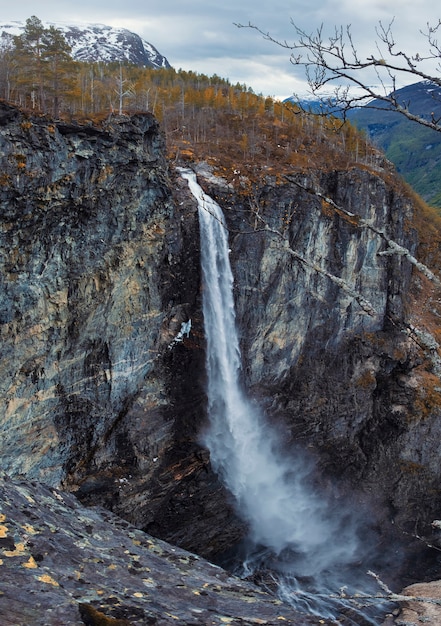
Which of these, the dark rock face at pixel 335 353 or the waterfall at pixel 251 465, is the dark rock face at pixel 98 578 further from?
the dark rock face at pixel 335 353

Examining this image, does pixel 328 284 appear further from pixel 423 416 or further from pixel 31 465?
pixel 31 465

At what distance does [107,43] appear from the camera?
141000 mm

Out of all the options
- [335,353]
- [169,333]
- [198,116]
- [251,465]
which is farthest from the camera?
[198,116]

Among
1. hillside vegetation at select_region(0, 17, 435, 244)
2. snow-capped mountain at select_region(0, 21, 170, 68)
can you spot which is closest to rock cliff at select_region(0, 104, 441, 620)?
hillside vegetation at select_region(0, 17, 435, 244)

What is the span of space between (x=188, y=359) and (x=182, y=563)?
1765cm

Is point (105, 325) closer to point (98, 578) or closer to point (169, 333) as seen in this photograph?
point (169, 333)

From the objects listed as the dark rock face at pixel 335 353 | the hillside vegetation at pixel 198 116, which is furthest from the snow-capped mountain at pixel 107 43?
the dark rock face at pixel 335 353

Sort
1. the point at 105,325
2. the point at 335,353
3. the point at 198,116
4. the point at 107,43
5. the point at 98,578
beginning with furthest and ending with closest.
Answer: the point at 107,43
the point at 198,116
the point at 335,353
the point at 105,325
the point at 98,578

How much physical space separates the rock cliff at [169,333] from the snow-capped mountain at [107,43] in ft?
375

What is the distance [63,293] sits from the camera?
22.7 metres

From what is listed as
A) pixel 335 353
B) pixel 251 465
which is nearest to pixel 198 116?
pixel 335 353

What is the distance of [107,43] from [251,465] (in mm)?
144502

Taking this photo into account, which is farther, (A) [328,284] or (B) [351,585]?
(A) [328,284]

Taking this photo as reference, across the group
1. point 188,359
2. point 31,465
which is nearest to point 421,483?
point 188,359
